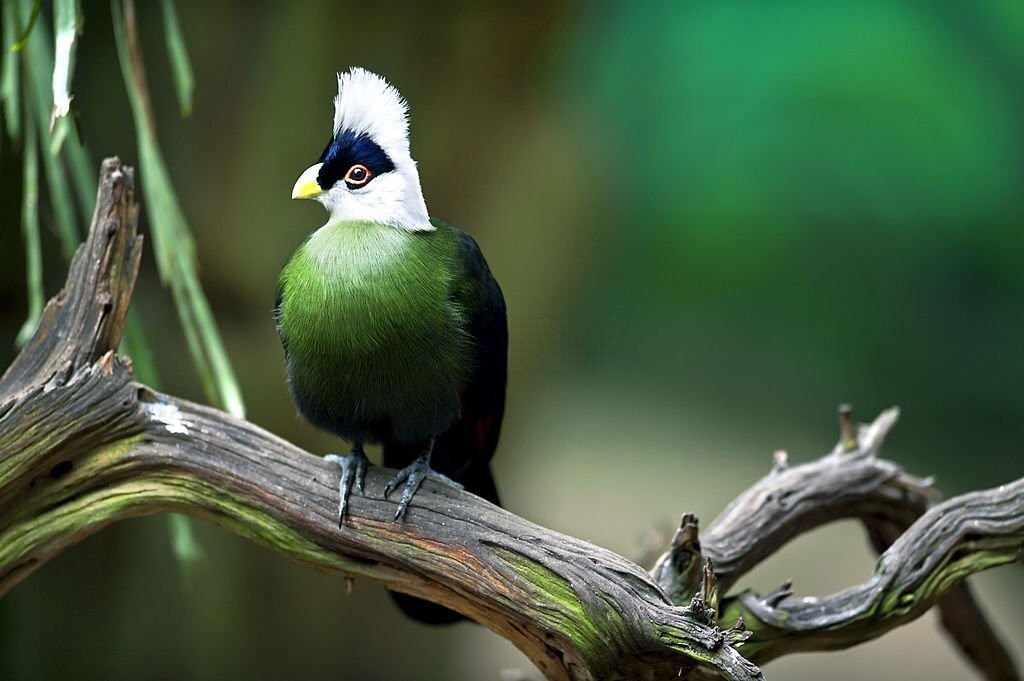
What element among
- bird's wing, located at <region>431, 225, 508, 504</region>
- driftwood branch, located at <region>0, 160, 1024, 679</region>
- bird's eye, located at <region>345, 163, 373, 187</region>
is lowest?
driftwood branch, located at <region>0, 160, 1024, 679</region>

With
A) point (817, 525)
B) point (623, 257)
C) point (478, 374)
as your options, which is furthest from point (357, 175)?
point (623, 257)

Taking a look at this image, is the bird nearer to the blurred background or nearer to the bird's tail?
the bird's tail

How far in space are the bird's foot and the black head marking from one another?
45 centimetres

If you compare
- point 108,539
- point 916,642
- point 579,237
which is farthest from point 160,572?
point 916,642

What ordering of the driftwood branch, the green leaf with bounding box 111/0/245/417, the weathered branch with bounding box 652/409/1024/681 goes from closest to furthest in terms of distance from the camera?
the driftwood branch
the weathered branch with bounding box 652/409/1024/681
the green leaf with bounding box 111/0/245/417

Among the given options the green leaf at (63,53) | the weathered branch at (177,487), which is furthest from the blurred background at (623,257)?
the weathered branch at (177,487)

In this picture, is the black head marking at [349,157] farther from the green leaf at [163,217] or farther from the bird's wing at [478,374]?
the green leaf at [163,217]

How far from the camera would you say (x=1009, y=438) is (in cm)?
313

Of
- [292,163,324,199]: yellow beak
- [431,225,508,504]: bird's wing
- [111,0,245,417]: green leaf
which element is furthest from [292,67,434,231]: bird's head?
[111,0,245,417]: green leaf

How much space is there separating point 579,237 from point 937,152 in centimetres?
113

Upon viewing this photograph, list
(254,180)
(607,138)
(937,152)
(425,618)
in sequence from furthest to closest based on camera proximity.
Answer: (607,138), (937,152), (254,180), (425,618)

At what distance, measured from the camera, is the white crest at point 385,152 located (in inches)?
52.6

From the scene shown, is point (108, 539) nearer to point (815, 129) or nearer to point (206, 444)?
point (206, 444)

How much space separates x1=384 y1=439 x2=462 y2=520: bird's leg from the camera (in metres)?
1.47
